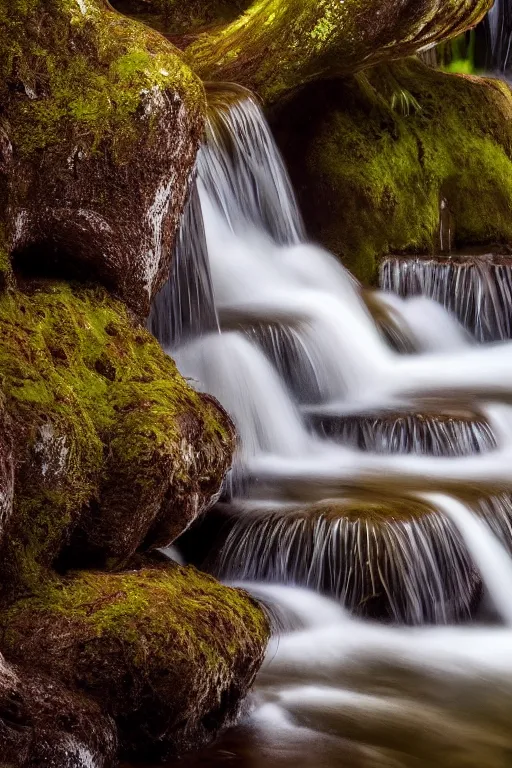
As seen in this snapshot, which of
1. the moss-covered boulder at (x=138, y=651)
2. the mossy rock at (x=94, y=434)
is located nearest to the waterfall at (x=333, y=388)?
the mossy rock at (x=94, y=434)

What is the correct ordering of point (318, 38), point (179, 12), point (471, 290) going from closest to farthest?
point (318, 38) < point (471, 290) < point (179, 12)

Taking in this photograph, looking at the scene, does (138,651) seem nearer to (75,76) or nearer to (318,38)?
(75,76)

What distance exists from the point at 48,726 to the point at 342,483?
3.04m

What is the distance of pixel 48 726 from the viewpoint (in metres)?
3.00

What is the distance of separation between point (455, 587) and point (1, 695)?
272 cm

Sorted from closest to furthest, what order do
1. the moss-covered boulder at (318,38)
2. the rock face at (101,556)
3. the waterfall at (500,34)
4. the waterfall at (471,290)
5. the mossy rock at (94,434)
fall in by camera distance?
the rock face at (101,556) < the mossy rock at (94,434) < the moss-covered boulder at (318,38) < the waterfall at (471,290) < the waterfall at (500,34)

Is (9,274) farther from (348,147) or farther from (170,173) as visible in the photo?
(348,147)

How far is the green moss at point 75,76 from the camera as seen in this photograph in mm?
4059

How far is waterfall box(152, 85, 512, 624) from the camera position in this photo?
5.11 meters

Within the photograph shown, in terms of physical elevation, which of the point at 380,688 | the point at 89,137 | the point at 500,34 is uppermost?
the point at 500,34

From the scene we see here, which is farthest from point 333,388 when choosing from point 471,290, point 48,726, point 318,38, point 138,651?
point 48,726

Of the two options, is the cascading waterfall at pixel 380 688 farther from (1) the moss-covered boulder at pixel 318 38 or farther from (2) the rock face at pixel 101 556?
(1) the moss-covered boulder at pixel 318 38

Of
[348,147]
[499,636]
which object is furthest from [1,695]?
[348,147]

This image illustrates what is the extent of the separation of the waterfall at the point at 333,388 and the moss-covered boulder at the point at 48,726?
1.98 m
